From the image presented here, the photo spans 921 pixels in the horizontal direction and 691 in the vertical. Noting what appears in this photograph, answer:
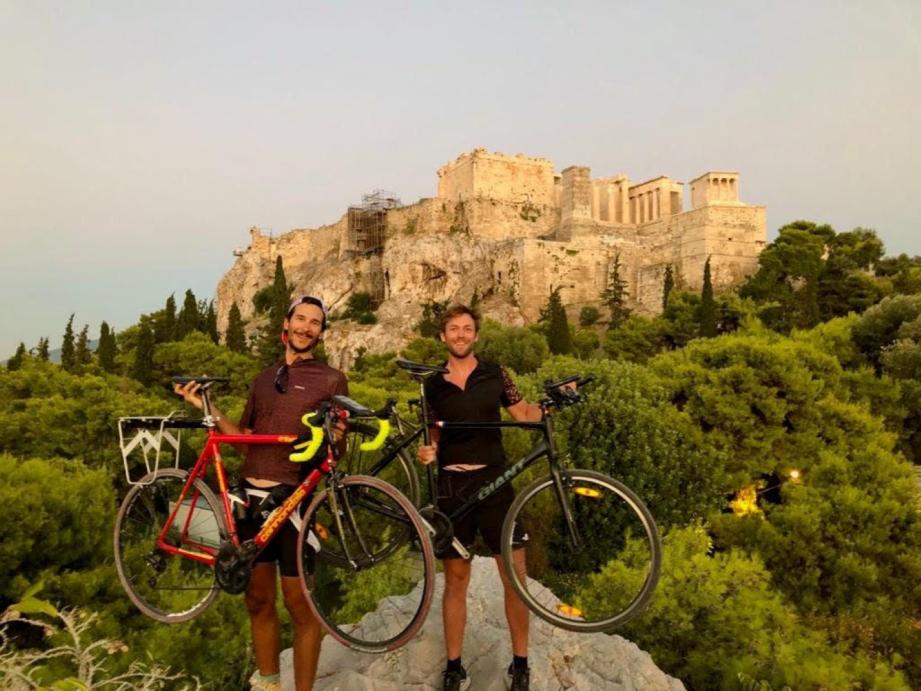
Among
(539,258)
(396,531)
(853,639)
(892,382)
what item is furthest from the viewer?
(539,258)

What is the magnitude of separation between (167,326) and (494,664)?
4759 cm

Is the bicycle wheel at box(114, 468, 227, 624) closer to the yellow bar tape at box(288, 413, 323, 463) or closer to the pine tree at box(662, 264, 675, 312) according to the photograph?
the yellow bar tape at box(288, 413, 323, 463)

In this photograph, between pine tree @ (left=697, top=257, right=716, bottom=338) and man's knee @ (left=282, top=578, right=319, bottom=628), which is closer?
man's knee @ (left=282, top=578, right=319, bottom=628)

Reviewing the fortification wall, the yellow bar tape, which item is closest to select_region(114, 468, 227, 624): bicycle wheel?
the yellow bar tape

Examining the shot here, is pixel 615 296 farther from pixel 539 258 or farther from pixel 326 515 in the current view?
pixel 326 515

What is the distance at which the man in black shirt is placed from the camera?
4.44 meters

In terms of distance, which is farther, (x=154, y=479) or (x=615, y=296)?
(x=615, y=296)

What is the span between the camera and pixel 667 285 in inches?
1932

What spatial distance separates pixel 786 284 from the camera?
45719mm

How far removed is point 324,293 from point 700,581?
210 feet

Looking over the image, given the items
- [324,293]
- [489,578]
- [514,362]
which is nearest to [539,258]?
[514,362]

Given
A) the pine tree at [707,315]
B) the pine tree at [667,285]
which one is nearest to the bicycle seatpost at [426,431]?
the pine tree at [707,315]

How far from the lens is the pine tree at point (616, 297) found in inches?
1917

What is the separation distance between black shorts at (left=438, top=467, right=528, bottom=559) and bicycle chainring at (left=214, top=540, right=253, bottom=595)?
133 cm
